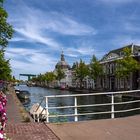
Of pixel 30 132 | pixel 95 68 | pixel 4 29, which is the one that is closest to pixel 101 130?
pixel 30 132

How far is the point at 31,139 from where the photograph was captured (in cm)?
1066

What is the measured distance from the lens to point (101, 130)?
11.9 meters

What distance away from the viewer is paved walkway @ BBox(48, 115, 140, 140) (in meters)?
10.7

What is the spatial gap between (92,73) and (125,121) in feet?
295

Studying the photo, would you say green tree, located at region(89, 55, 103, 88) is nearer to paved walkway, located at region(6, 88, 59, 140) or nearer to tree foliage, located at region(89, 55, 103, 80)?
tree foliage, located at region(89, 55, 103, 80)

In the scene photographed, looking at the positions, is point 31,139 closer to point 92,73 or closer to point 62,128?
point 62,128

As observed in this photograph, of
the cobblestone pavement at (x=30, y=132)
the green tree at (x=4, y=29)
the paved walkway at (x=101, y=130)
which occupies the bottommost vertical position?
the cobblestone pavement at (x=30, y=132)

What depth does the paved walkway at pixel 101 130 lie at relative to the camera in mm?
10741

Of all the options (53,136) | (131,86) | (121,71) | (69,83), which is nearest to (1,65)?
(53,136)

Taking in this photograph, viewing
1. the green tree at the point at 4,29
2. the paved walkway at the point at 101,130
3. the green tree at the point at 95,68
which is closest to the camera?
the paved walkway at the point at 101,130

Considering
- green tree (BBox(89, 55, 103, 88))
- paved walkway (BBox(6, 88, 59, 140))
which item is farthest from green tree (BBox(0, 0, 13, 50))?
green tree (BBox(89, 55, 103, 88))

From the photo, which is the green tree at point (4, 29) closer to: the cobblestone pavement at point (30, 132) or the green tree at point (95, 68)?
the cobblestone pavement at point (30, 132)

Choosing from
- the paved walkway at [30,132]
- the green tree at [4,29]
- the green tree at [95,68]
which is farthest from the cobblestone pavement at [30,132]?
the green tree at [95,68]

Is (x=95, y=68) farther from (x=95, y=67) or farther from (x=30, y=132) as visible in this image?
(x=30, y=132)
